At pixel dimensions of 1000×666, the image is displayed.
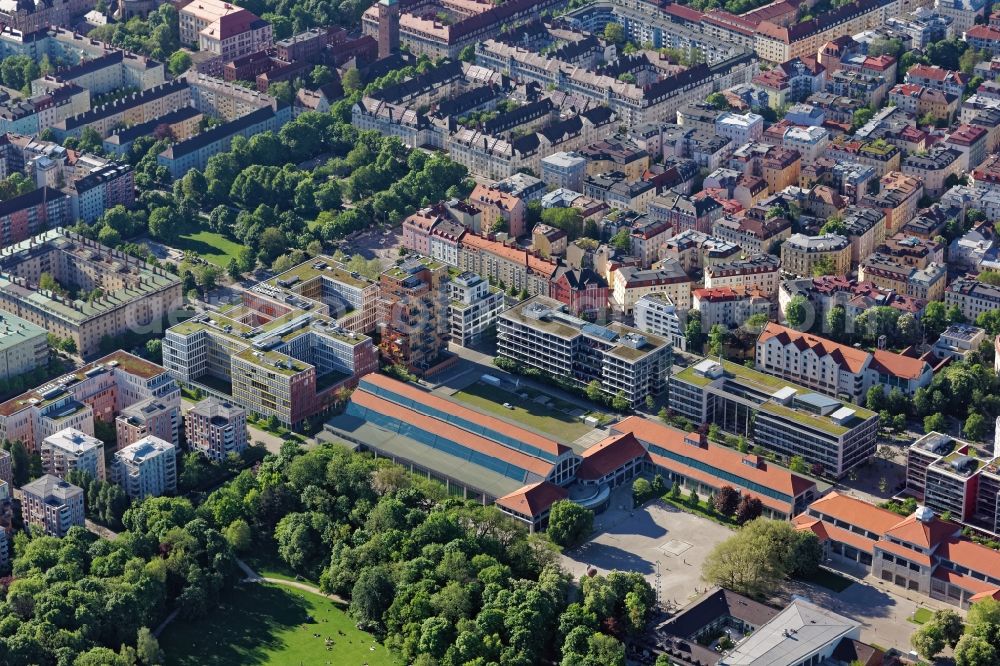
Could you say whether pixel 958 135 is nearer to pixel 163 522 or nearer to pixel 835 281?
pixel 835 281

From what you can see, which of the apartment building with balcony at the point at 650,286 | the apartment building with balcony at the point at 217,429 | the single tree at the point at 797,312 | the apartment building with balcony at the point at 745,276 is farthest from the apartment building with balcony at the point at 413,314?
the single tree at the point at 797,312

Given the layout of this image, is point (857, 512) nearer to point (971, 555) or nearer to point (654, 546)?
point (971, 555)

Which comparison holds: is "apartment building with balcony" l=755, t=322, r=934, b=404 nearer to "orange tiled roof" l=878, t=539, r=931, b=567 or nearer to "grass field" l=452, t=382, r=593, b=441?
"grass field" l=452, t=382, r=593, b=441

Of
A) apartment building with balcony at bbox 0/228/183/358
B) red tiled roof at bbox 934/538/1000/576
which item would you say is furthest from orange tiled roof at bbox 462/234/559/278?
red tiled roof at bbox 934/538/1000/576

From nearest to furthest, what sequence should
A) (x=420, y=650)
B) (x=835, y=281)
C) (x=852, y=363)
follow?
1. (x=420, y=650)
2. (x=852, y=363)
3. (x=835, y=281)

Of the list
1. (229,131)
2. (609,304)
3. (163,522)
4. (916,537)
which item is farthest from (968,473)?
(229,131)

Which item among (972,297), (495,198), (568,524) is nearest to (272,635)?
(568,524)
